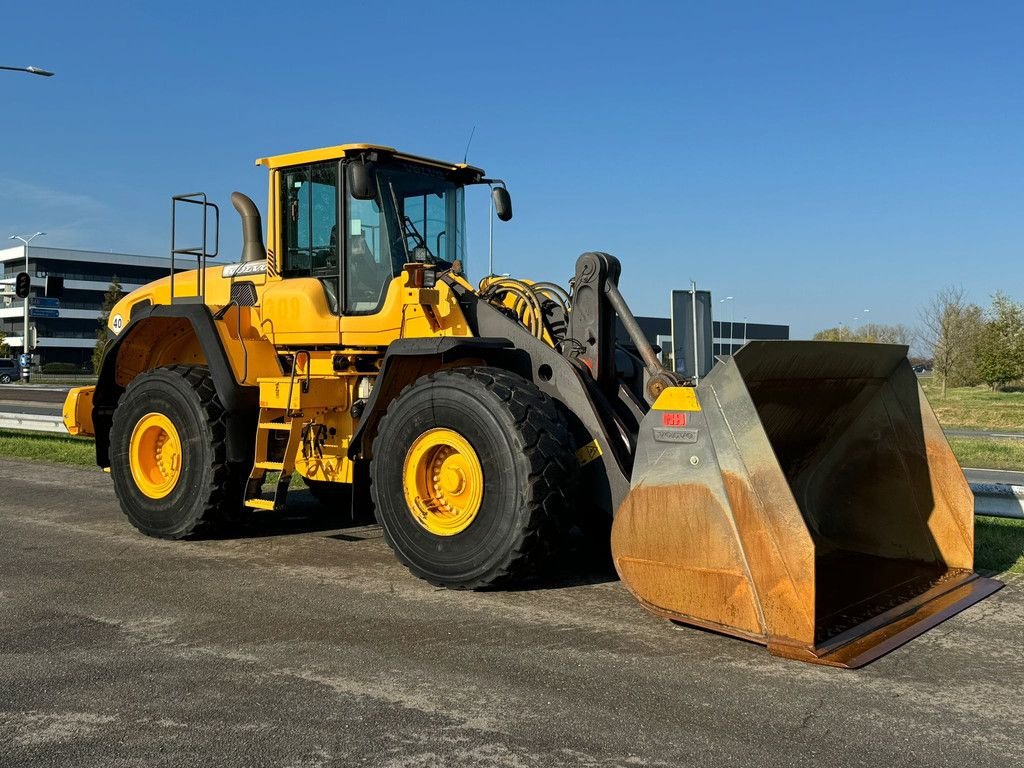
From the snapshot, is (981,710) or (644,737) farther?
(981,710)

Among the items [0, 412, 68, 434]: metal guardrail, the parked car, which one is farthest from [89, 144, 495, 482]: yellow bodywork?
the parked car

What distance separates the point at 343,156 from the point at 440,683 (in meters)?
4.28

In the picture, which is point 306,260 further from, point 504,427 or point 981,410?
point 981,410

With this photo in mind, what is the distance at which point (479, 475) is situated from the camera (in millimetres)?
5805

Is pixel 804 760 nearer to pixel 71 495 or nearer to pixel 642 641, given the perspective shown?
pixel 642 641

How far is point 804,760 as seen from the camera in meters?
3.46

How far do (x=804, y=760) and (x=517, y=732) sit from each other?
104 cm

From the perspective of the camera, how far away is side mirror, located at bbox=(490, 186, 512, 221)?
7.96 meters

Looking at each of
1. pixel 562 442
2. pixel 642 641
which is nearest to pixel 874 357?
pixel 562 442

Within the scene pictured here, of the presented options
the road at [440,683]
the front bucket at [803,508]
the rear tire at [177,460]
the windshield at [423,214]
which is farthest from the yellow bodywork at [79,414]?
the front bucket at [803,508]

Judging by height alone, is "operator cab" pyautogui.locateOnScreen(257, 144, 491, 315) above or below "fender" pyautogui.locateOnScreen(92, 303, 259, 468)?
above

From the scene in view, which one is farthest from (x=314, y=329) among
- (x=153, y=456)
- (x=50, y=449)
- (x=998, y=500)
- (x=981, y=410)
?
(x=981, y=410)

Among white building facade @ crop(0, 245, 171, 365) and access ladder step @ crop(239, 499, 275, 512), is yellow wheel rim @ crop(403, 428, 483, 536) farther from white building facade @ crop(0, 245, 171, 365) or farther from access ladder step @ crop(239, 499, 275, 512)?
white building facade @ crop(0, 245, 171, 365)

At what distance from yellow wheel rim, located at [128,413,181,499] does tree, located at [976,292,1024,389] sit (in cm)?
3820
